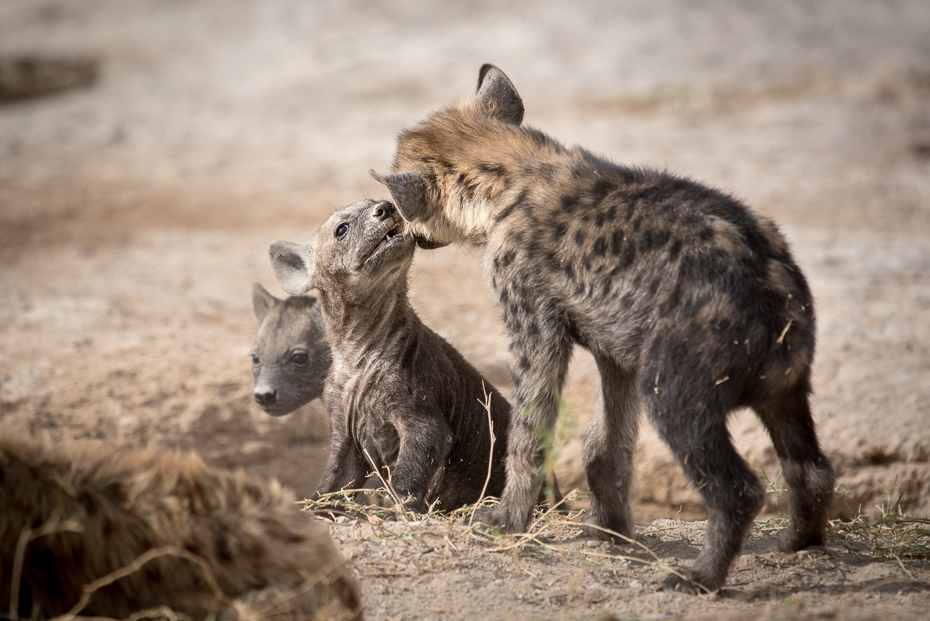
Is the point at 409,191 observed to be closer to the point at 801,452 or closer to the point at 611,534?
the point at 611,534

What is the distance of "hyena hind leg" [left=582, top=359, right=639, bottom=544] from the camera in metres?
3.56

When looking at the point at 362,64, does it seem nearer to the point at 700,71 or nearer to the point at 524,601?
the point at 700,71

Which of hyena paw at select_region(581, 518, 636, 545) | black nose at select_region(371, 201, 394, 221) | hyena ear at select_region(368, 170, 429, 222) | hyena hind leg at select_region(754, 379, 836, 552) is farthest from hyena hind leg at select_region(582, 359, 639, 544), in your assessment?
black nose at select_region(371, 201, 394, 221)

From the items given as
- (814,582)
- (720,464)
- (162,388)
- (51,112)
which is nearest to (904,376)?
Result: (814,582)

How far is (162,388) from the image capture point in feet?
17.9

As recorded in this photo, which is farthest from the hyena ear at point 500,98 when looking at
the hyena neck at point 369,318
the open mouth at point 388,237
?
the hyena neck at point 369,318

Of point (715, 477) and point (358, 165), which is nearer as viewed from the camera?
point (715, 477)

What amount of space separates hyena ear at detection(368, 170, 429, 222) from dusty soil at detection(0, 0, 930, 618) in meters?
0.47

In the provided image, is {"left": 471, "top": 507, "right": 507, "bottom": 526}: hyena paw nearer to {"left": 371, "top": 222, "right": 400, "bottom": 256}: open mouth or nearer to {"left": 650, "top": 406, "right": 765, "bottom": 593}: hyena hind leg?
{"left": 650, "top": 406, "right": 765, "bottom": 593}: hyena hind leg

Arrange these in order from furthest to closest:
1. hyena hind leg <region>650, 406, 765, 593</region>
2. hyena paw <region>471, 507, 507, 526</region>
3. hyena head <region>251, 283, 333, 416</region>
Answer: hyena head <region>251, 283, 333, 416</region>, hyena paw <region>471, 507, 507, 526</region>, hyena hind leg <region>650, 406, 765, 593</region>

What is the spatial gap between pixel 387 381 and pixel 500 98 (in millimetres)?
1525

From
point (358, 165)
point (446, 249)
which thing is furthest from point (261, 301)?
point (358, 165)

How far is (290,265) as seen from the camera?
4.66 m

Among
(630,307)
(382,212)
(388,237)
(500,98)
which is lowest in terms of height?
(630,307)
